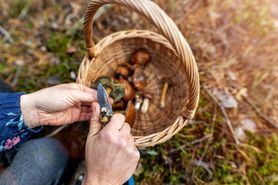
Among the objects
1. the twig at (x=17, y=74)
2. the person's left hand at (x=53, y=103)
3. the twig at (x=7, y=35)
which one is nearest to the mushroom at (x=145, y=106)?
the person's left hand at (x=53, y=103)

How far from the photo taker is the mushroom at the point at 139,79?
75.4 inches

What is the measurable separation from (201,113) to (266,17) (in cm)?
113

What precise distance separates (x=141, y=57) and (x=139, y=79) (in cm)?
15

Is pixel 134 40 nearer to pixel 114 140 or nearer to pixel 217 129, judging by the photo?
pixel 217 129

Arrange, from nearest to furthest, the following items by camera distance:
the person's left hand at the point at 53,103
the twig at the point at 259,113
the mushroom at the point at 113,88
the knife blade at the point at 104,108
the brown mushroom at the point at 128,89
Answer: the knife blade at the point at 104,108 → the person's left hand at the point at 53,103 → the mushroom at the point at 113,88 → the brown mushroom at the point at 128,89 → the twig at the point at 259,113

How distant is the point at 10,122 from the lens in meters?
1.47

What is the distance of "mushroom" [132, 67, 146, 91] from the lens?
192cm

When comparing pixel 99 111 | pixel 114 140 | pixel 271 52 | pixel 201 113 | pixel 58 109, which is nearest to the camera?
pixel 114 140

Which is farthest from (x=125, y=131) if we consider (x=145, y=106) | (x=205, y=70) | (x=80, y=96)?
(x=205, y=70)

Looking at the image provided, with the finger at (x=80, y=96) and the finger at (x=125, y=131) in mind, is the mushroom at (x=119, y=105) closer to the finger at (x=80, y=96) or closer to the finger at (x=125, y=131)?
the finger at (x=80, y=96)

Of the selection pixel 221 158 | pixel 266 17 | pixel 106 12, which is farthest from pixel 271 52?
pixel 106 12

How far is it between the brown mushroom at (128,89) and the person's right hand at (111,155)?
61 cm

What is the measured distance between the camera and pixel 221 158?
6.48 ft

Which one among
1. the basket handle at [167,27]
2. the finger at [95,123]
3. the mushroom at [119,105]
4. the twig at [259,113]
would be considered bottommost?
the mushroom at [119,105]
